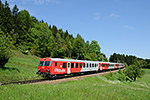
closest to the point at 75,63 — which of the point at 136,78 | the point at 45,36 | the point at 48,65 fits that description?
the point at 48,65

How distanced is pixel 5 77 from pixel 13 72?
7.11 ft

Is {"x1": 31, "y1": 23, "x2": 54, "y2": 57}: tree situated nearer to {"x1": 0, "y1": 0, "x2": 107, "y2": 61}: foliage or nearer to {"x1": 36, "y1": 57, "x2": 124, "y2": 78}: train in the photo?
{"x1": 0, "y1": 0, "x2": 107, "y2": 61}: foliage

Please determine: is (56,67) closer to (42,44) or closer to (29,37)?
(42,44)

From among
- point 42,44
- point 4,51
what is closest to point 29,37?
point 42,44

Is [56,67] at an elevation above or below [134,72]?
above

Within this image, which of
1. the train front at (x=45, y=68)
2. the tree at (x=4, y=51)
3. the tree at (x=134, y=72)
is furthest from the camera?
the tree at (x=134, y=72)

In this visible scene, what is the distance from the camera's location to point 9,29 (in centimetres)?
5591

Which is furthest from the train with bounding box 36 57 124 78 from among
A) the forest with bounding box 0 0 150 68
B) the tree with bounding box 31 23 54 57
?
the tree with bounding box 31 23 54 57

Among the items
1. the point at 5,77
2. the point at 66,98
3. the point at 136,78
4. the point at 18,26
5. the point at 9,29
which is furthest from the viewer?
the point at 18,26

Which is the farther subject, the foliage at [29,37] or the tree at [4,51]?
the foliage at [29,37]

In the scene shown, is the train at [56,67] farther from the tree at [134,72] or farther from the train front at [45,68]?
the tree at [134,72]

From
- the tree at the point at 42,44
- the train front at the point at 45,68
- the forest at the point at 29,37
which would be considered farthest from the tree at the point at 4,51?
the tree at the point at 42,44

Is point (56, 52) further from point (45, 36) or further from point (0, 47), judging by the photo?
point (0, 47)

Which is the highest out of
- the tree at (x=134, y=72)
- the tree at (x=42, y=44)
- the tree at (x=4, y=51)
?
the tree at (x=42, y=44)
